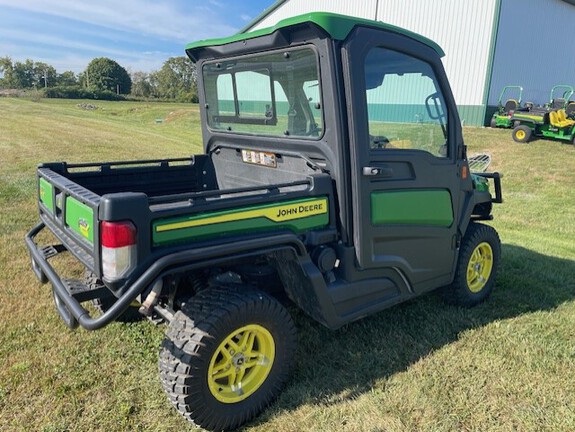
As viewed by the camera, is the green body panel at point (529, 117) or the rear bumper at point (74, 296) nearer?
the rear bumper at point (74, 296)

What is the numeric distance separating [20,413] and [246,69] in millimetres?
2595

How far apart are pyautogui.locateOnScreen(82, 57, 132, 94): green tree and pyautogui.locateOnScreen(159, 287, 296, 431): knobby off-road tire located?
84.0 m

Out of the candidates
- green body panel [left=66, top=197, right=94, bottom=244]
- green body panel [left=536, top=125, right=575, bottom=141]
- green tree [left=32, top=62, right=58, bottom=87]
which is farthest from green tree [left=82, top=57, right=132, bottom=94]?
green body panel [left=66, top=197, right=94, bottom=244]

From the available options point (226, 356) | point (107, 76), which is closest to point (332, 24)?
point (226, 356)

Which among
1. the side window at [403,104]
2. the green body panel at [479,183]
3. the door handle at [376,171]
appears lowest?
the green body panel at [479,183]

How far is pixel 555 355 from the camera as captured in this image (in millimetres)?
3164

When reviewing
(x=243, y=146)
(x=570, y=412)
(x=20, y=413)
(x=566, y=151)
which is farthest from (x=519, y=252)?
(x=566, y=151)

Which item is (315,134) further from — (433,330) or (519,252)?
(519,252)

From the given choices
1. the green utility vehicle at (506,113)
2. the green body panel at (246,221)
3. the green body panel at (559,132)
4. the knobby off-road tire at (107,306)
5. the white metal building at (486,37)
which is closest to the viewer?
the green body panel at (246,221)

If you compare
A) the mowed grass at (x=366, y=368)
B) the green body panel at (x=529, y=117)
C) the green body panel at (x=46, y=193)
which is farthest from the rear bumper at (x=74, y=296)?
the green body panel at (x=529, y=117)

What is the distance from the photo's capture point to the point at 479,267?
4.02 m

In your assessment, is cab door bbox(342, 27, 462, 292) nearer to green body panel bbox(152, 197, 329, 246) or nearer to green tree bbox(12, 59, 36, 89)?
green body panel bbox(152, 197, 329, 246)

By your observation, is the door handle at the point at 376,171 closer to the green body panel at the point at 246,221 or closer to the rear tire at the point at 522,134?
the green body panel at the point at 246,221

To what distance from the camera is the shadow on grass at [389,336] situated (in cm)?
283
